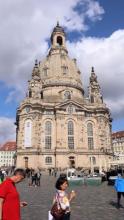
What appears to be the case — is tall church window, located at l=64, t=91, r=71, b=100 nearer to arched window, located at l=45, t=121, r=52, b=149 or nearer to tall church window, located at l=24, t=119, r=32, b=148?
arched window, located at l=45, t=121, r=52, b=149

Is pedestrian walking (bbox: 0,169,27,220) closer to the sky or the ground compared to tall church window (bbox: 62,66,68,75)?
closer to the ground

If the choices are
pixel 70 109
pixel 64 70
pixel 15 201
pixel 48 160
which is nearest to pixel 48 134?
pixel 48 160

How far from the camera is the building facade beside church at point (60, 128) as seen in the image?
6284cm

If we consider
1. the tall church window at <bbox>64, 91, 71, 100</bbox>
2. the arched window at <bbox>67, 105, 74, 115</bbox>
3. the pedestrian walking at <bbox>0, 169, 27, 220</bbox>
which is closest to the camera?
the pedestrian walking at <bbox>0, 169, 27, 220</bbox>

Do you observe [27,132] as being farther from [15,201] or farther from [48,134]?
[15,201]

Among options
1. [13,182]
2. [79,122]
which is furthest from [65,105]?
[13,182]

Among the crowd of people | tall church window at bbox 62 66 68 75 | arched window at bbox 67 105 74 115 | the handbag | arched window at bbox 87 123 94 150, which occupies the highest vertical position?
tall church window at bbox 62 66 68 75

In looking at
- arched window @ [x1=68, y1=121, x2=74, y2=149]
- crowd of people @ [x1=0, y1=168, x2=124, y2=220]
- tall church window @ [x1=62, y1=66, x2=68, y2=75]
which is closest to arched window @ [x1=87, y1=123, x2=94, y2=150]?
arched window @ [x1=68, y1=121, x2=74, y2=149]

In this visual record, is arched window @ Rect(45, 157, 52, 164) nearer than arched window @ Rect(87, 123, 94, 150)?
Yes

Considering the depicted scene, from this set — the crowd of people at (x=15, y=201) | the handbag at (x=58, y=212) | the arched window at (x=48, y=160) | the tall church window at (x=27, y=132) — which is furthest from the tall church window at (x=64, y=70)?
the handbag at (x=58, y=212)

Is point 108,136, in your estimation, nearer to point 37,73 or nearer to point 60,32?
point 37,73

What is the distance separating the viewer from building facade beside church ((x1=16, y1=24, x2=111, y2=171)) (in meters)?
62.8

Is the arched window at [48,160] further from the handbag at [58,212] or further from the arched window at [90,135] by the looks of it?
the handbag at [58,212]

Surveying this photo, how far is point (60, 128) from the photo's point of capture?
65.8m
